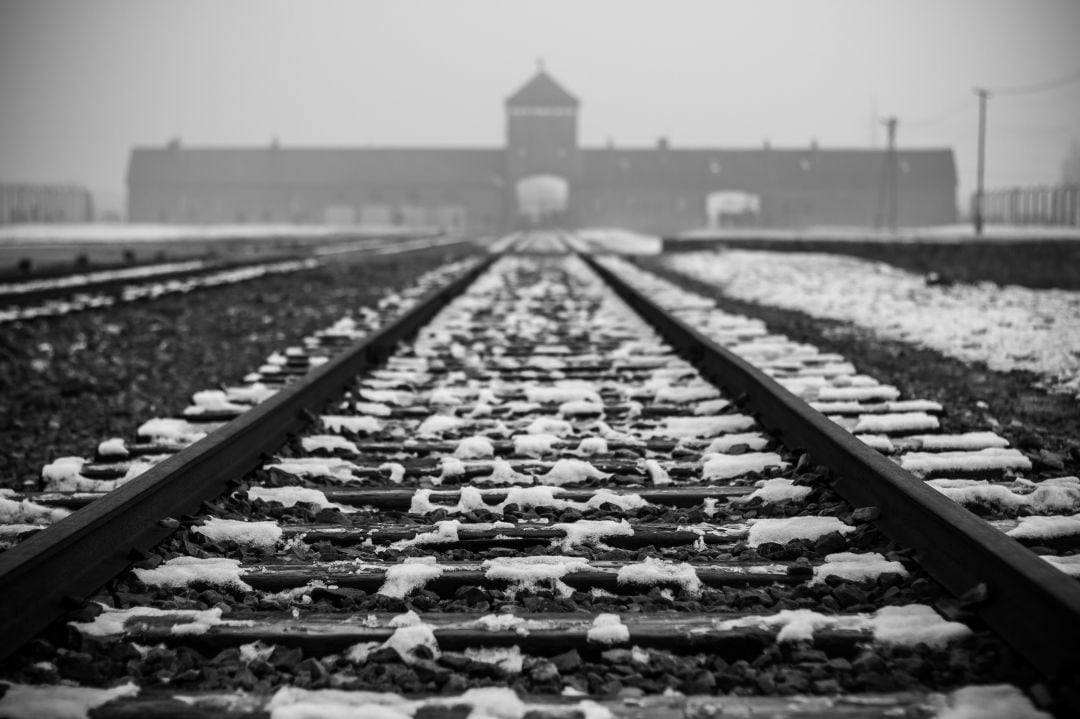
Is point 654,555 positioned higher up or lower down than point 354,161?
lower down

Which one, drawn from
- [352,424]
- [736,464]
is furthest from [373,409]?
[736,464]

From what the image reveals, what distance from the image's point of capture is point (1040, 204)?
1719 inches

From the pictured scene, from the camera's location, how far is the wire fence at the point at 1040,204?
40.6 meters

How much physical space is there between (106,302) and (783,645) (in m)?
9.80

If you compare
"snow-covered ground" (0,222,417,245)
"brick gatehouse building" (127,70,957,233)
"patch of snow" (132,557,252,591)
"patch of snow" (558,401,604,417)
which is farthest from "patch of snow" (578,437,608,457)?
"brick gatehouse building" (127,70,957,233)

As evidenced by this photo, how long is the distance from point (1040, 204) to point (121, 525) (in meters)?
47.8

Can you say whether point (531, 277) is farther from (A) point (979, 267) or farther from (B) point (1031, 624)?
(B) point (1031, 624)

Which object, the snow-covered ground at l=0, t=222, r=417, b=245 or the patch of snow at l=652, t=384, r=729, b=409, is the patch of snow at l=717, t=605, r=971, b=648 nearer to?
the patch of snow at l=652, t=384, r=729, b=409

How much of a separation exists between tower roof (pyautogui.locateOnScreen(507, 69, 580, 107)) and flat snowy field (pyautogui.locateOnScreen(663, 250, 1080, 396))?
226 ft

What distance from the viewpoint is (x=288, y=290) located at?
13.2 meters

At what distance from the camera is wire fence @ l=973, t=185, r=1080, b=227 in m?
40.6

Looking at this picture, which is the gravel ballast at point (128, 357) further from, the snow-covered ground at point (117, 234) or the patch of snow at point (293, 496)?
the snow-covered ground at point (117, 234)

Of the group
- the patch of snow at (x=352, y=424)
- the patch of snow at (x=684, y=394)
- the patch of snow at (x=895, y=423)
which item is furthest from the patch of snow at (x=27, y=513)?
the patch of snow at (x=895, y=423)

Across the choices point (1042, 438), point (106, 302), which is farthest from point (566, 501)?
point (106, 302)
